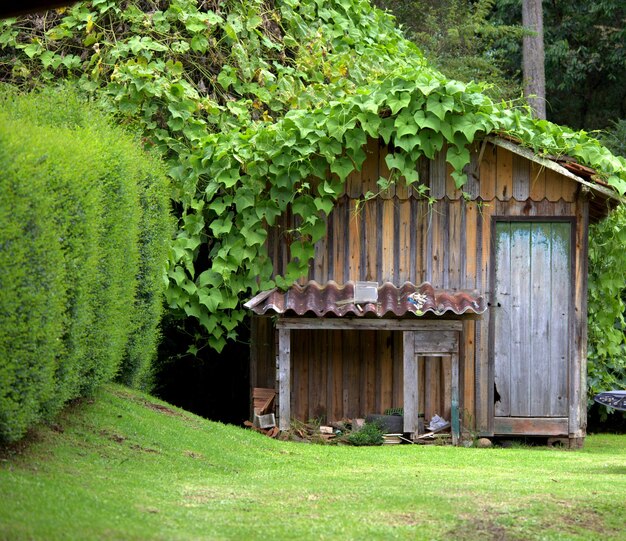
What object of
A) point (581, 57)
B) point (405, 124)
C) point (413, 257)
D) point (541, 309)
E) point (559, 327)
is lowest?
point (559, 327)

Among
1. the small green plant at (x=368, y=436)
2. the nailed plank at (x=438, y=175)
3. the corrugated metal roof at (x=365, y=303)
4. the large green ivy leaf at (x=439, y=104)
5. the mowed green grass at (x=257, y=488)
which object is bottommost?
the small green plant at (x=368, y=436)

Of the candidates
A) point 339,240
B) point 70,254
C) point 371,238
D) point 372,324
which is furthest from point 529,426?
point 70,254

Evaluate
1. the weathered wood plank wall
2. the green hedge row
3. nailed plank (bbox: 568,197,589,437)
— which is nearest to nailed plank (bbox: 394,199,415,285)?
the weathered wood plank wall

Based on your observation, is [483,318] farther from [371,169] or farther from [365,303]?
[371,169]

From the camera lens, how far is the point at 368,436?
563 inches

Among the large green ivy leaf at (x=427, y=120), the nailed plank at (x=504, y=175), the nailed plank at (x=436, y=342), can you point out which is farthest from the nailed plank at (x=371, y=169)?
the nailed plank at (x=436, y=342)

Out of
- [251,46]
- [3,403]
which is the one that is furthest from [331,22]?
[3,403]

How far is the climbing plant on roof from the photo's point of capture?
1465 cm

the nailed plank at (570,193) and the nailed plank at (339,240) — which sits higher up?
the nailed plank at (570,193)

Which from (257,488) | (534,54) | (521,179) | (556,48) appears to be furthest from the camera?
(556,48)

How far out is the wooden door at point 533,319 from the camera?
14984mm

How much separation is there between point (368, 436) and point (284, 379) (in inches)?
51.6

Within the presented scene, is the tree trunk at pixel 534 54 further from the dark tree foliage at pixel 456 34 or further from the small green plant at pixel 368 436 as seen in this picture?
the small green plant at pixel 368 436

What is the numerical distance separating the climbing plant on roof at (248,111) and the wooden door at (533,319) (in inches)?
44.6
